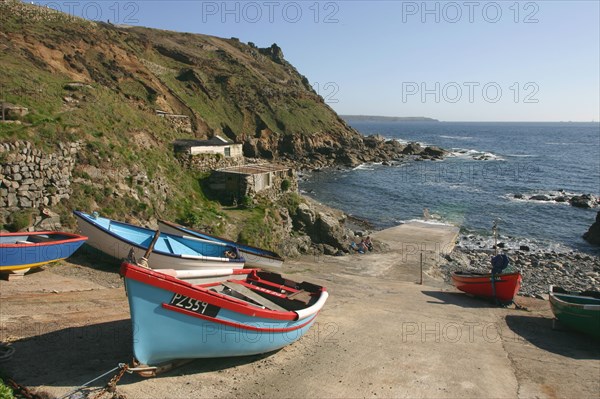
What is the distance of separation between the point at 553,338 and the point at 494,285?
445cm

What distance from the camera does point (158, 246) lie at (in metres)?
17.9

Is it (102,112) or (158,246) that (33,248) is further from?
(102,112)

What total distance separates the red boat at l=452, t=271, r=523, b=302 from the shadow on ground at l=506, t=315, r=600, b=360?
2.00 metres

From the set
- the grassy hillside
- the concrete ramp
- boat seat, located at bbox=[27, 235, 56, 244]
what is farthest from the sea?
boat seat, located at bbox=[27, 235, 56, 244]

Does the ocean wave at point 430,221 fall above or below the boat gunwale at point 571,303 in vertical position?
below

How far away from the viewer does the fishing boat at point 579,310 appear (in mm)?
14242

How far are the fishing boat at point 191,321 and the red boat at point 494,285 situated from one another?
1161 centimetres

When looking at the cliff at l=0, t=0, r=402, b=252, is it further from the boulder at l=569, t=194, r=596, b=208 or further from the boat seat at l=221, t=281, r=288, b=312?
the boulder at l=569, t=194, r=596, b=208

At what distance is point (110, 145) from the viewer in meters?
22.9

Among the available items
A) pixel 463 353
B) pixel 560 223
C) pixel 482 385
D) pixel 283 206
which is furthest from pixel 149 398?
pixel 560 223

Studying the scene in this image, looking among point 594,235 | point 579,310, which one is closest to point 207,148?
point 579,310

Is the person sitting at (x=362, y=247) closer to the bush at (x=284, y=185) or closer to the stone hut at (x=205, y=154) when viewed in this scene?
the bush at (x=284, y=185)

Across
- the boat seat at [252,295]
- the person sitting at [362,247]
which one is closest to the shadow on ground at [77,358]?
the boat seat at [252,295]

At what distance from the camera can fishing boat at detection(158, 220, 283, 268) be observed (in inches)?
817
